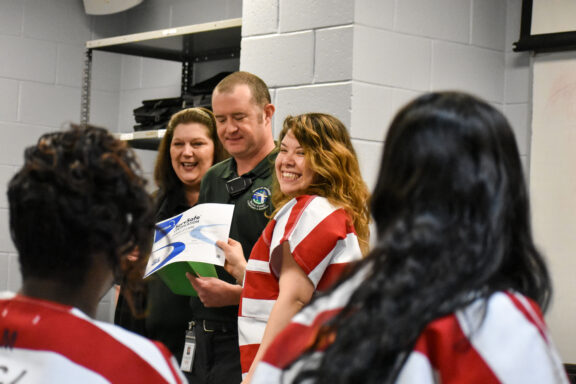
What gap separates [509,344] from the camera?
2.61 ft

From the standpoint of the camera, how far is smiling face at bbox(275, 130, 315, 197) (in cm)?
196

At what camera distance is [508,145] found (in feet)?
2.83

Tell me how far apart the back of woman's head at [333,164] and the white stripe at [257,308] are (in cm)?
28

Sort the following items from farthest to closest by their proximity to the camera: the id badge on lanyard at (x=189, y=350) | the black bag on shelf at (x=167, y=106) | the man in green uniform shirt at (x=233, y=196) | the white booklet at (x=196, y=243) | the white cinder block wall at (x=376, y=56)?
the black bag on shelf at (x=167, y=106) < the white cinder block wall at (x=376, y=56) < the id badge on lanyard at (x=189, y=350) < the man in green uniform shirt at (x=233, y=196) < the white booklet at (x=196, y=243)

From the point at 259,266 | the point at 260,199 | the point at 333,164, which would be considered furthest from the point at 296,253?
the point at 260,199

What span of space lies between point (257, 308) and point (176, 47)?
7.24 ft

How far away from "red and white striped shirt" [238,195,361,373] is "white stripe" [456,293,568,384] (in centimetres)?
92

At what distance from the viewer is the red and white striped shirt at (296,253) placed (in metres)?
Result: 1.80

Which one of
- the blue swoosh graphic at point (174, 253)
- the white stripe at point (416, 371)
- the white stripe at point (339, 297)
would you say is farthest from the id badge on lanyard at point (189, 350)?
the white stripe at point (416, 371)

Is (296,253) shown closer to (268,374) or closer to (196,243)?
(196,243)

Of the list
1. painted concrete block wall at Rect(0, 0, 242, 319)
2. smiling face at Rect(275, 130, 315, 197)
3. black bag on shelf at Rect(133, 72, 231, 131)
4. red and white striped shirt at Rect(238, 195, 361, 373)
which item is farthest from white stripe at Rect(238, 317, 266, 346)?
painted concrete block wall at Rect(0, 0, 242, 319)

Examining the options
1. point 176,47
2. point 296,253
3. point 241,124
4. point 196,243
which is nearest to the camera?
point 296,253

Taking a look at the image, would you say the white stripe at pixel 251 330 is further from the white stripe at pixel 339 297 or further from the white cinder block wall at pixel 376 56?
the white stripe at pixel 339 297

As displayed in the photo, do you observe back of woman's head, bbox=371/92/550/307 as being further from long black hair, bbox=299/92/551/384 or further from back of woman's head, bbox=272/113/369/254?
back of woman's head, bbox=272/113/369/254
